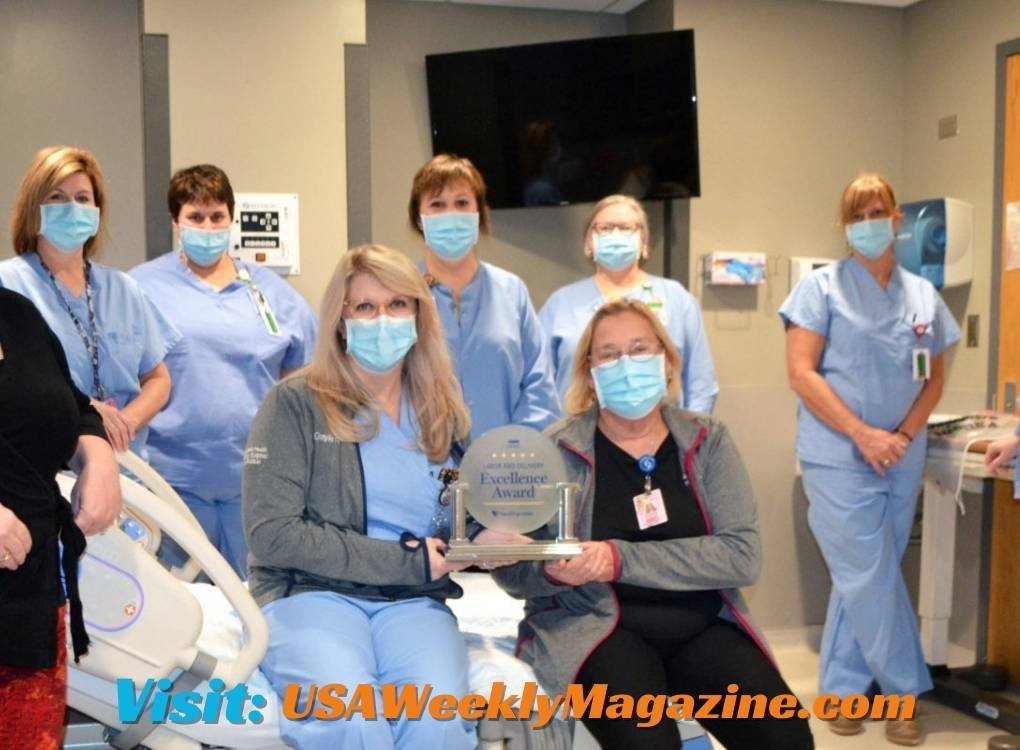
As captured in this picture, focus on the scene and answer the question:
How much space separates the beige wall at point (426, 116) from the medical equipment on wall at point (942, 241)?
1133 mm

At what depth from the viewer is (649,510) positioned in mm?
2303

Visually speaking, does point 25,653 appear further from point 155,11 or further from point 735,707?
point 155,11

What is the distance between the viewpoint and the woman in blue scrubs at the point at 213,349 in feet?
10.1

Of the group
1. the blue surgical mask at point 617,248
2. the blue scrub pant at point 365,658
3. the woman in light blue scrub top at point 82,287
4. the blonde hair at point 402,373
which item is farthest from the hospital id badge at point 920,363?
the woman in light blue scrub top at point 82,287

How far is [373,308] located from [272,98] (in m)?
1.78

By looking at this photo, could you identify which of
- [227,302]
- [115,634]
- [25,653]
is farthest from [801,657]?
[25,653]

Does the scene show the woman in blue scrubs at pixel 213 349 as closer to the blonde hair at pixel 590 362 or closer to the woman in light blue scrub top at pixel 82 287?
the woman in light blue scrub top at pixel 82 287

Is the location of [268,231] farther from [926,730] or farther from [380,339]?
[926,730]

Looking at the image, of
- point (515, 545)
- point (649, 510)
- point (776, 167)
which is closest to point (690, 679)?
point (649, 510)

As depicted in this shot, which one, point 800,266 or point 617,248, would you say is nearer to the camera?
point 617,248

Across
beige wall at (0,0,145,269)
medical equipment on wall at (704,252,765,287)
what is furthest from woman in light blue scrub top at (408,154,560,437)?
beige wall at (0,0,145,269)

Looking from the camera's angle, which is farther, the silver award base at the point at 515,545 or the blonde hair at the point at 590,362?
the blonde hair at the point at 590,362

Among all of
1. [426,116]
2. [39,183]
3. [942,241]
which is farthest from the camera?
[426,116]

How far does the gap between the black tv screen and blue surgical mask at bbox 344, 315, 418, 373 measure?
95.8 inches
